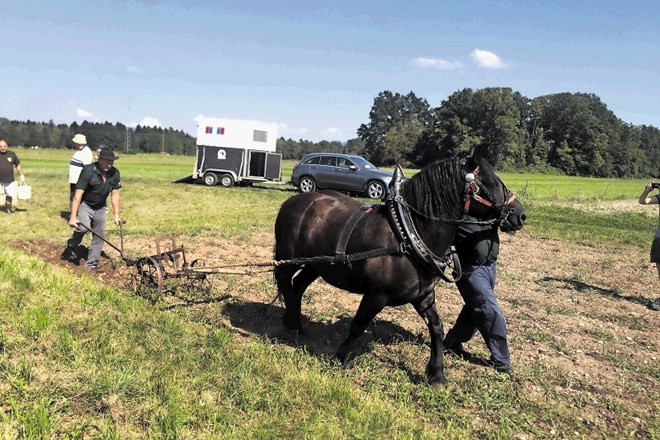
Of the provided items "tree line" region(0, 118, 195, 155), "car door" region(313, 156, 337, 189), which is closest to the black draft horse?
"car door" region(313, 156, 337, 189)

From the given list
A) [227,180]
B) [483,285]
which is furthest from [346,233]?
[227,180]

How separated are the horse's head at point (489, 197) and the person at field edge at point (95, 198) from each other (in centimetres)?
525

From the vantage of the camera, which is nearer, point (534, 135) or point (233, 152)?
point (233, 152)

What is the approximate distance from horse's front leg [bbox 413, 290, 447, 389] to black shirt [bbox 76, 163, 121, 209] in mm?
5253

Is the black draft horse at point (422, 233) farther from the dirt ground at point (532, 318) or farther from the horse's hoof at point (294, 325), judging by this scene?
the horse's hoof at point (294, 325)

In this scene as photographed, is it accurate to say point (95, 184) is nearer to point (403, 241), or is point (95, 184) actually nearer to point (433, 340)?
point (403, 241)

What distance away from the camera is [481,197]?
3855 mm

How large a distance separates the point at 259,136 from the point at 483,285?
19968mm

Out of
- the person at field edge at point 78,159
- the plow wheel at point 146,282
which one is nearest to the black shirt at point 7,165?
the person at field edge at point 78,159

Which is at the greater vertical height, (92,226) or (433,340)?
(92,226)

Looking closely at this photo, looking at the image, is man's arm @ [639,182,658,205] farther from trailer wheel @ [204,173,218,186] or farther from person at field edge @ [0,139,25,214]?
trailer wheel @ [204,173,218,186]

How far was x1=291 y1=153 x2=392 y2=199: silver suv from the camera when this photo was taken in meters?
19.8

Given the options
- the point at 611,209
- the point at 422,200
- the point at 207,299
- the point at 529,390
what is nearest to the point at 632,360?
the point at 529,390

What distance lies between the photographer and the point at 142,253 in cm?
855
